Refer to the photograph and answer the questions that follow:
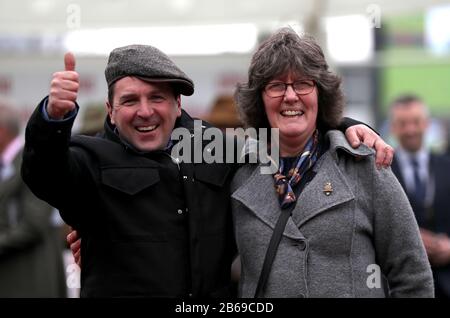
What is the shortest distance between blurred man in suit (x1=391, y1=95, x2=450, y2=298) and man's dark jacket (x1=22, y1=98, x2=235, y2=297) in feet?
8.24

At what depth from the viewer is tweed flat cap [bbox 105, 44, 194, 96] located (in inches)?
133

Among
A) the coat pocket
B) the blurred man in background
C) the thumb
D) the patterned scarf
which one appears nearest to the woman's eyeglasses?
the patterned scarf

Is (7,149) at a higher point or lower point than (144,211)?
higher

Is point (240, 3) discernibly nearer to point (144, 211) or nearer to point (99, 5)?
point (99, 5)

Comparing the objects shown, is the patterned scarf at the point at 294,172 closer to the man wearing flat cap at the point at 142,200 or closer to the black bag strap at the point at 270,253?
the black bag strap at the point at 270,253

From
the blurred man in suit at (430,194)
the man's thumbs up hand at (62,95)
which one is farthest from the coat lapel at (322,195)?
the blurred man in suit at (430,194)

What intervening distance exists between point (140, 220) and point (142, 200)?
0.24 ft

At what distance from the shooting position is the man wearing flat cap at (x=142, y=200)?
3.33 m

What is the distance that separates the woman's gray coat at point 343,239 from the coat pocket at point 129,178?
1.17 feet

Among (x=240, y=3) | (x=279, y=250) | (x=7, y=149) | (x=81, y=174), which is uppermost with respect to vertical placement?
(x=240, y=3)

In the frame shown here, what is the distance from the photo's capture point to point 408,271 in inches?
132
